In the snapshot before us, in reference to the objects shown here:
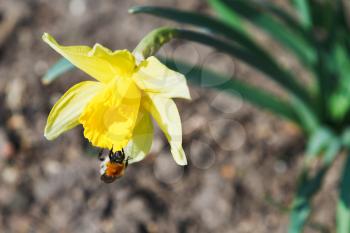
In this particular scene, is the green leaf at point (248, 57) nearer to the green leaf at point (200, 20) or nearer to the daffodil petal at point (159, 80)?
the green leaf at point (200, 20)

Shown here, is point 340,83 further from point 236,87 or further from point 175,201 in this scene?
point 175,201

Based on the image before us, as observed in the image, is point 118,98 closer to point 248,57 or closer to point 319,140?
point 248,57

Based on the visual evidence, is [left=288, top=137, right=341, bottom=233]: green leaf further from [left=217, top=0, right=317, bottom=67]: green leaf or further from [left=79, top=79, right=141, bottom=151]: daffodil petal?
[left=79, top=79, right=141, bottom=151]: daffodil petal

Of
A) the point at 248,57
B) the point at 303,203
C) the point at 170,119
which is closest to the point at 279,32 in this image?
the point at 248,57

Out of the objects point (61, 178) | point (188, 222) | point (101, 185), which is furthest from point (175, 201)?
point (61, 178)

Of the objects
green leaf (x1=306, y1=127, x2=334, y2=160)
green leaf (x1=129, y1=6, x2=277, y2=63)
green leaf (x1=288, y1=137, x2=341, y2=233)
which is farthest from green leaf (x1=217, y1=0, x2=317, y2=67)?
green leaf (x1=288, y1=137, x2=341, y2=233)

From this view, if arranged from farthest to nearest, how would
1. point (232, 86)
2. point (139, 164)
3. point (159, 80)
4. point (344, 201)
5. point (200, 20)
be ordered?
point (139, 164) < point (232, 86) < point (344, 201) < point (200, 20) < point (159, 80)
